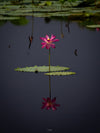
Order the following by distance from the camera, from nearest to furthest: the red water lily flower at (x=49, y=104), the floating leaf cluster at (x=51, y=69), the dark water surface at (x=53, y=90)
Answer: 1. the dark water surface at (x=53, y=90)
2. the red water lily flower at (x=49, y=104)
3. the floating leaf cluster at (x=51, y=69)

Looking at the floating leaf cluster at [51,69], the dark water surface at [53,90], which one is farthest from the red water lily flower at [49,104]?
the floating leaf cluster at [51,69]

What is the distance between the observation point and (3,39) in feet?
14.6

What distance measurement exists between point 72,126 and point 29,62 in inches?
58.0

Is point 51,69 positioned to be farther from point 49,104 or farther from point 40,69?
point 49,104

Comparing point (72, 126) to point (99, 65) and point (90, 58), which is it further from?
point (90, 58)

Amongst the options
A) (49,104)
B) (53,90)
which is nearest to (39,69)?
(53,90)

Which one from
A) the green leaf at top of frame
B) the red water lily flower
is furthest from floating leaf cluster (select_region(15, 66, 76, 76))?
the red water lily flower

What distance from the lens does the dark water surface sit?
1.77 m

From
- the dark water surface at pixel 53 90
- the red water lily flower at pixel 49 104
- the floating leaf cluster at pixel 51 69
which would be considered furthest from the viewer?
the floating leaf cluster at pixel 51 69

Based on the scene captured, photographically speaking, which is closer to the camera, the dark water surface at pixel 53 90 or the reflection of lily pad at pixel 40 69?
the dark water surface at pixel 53 90

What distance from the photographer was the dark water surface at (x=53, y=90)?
177cm

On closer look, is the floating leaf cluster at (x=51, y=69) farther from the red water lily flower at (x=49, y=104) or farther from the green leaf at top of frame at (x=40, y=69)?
the red water lily flower at (x=49, y=104)

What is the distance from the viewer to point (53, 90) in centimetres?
230

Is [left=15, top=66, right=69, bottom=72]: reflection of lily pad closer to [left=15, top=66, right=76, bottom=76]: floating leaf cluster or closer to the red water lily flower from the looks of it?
[left=15, top=66, right=76, bottom=76]: floating leaf cluster
